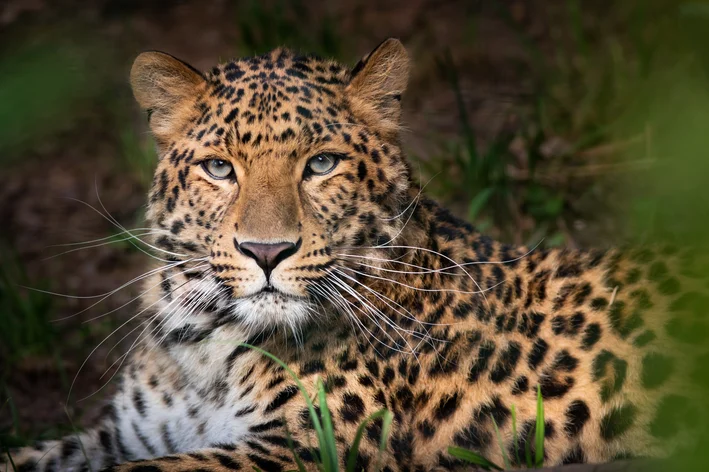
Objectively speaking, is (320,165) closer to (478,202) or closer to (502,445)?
(502,445)

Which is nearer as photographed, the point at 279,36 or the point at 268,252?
the point at 268,252

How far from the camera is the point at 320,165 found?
15.6 feet

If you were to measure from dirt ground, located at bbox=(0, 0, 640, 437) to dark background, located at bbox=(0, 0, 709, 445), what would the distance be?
0.07 ft

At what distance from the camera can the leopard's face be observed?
14.5ft

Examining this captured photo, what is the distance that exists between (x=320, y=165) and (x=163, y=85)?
102 cm


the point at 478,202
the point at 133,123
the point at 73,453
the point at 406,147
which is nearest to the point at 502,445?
the point at 73,453

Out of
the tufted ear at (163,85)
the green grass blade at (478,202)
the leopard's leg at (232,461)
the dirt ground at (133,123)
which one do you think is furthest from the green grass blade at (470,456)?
the dirt ground at (133,123)

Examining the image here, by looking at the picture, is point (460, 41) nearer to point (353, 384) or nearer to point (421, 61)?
point (421, 61)

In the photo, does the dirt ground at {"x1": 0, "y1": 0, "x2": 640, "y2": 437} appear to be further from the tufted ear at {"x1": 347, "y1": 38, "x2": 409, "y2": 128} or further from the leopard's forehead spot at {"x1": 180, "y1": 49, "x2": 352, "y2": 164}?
the leopard's forehead spot at {"x1": 180, "y1": 49, "x2": 352, "y2": 164}

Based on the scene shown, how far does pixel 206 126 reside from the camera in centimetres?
486

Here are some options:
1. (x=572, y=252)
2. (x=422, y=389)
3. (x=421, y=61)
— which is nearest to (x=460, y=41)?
(x=421, y=61)

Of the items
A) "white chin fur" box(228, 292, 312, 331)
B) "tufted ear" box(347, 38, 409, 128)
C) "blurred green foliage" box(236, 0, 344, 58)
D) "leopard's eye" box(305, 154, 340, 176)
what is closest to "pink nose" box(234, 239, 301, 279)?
"white chin fur" box(228, 292, 312, 331)

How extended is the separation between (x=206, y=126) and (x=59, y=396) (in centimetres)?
367

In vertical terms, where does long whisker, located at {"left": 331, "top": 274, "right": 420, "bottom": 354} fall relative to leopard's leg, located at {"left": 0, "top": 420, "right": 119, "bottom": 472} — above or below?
above
